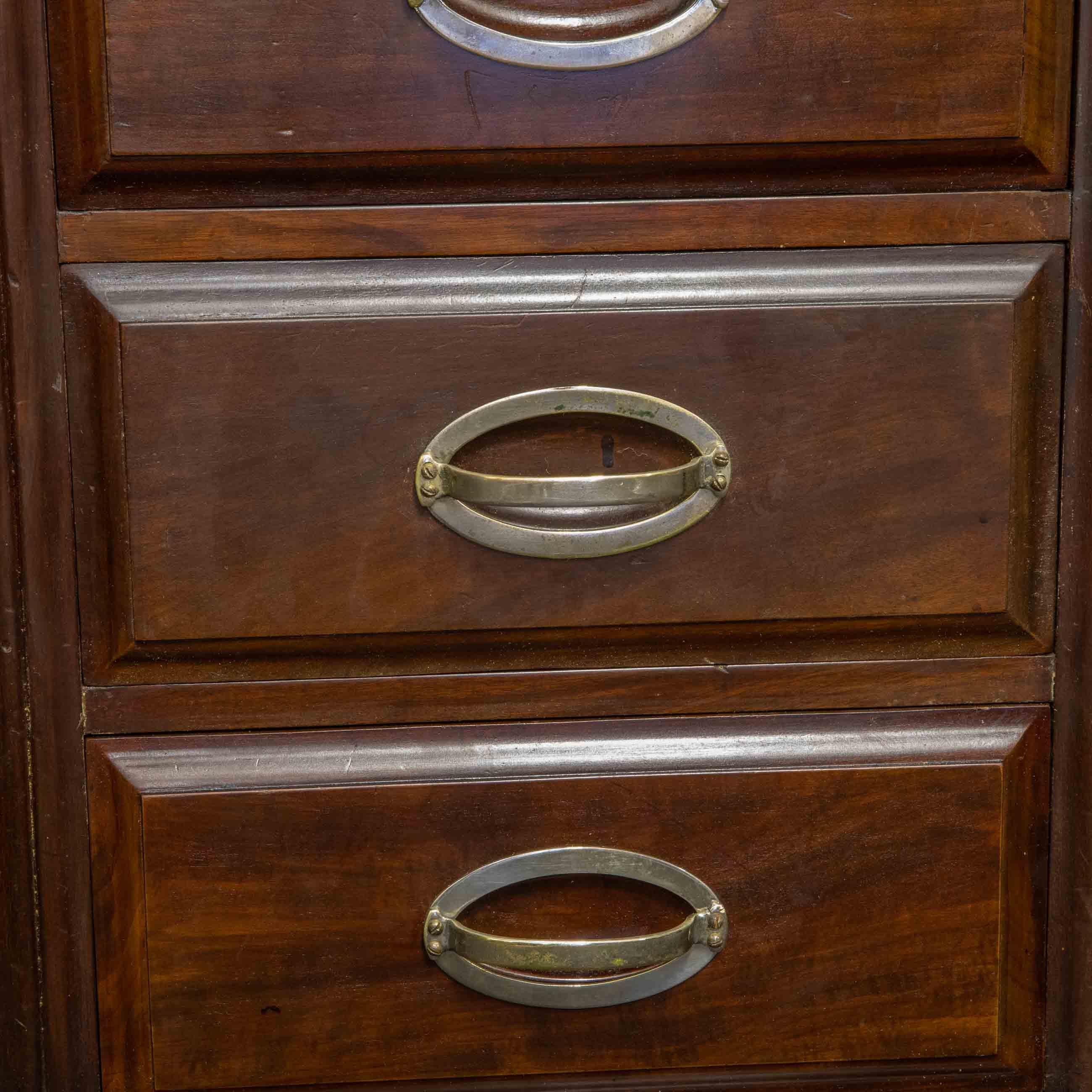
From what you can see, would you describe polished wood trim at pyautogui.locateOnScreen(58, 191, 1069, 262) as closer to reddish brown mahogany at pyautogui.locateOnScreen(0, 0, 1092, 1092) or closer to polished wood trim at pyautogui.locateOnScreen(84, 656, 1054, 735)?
reddish brown mahogany at pyautogui.locateOnScreen(0, 0, 1092, 1092)

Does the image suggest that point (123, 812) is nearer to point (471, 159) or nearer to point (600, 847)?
point (600, 847)

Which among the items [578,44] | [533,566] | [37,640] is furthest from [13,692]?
[578,44]

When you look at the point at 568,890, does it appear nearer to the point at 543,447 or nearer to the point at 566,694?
the point at 566,694

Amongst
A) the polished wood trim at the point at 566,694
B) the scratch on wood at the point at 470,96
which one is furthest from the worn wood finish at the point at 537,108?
the polished wood trim at the point at 566,694

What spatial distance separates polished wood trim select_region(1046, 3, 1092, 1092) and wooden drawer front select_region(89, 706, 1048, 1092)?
0.04 ft

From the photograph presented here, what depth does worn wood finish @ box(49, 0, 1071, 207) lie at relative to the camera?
0.42 meters

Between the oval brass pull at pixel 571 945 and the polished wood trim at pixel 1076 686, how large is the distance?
0.16 meters

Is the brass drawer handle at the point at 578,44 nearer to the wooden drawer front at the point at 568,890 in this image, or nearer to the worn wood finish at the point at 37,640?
the worn wood finish at the point at 37,640

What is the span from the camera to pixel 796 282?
450mm

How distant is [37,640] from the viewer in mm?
450

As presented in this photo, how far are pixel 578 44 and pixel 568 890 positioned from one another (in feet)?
1.16

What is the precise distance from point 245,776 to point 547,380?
210 mm

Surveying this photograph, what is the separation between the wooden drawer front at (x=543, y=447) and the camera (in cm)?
44

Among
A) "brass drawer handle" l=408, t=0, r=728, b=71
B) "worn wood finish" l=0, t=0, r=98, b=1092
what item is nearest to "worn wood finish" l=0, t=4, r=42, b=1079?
"worn wood finish" l=0, t=0, r=98, b=1092
